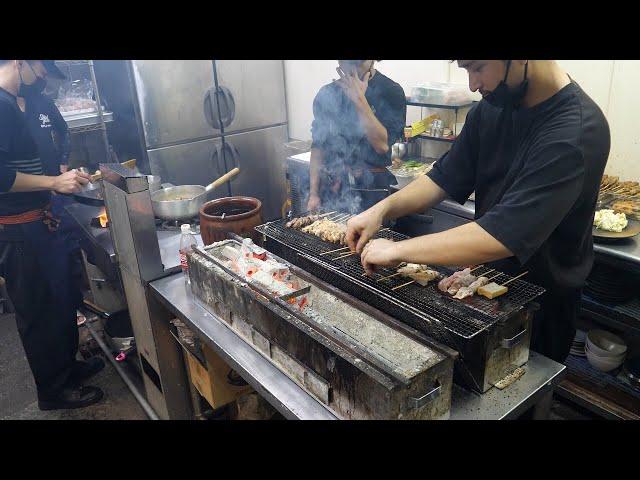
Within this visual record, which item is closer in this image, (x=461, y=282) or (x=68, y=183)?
(x=461, y=282)

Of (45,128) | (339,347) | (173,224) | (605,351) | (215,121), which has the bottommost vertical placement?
(605,351)

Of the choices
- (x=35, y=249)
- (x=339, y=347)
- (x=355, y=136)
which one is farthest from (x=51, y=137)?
(x=339, y=347)

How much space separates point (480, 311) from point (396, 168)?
10.6 ft

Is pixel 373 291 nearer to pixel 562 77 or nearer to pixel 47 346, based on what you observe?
pixel 562 77

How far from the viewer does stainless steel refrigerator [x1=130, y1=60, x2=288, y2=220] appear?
5.77 metres

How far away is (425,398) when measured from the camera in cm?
168

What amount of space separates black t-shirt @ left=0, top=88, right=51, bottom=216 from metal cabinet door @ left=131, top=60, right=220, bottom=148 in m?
2.19

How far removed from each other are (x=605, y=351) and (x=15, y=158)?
4.69m

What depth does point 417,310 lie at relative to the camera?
6.59ft

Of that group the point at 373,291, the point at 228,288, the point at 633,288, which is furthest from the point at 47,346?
the point at 633,288

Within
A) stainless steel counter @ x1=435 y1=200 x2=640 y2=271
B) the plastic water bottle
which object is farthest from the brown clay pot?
stainless steel counter @ x1=435 y1=200 x2=640 y2=271

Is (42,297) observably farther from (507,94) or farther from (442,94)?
(442,94)

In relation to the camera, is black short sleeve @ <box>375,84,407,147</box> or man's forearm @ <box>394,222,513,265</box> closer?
man's forearm @ <box>394,222,513,265</box>

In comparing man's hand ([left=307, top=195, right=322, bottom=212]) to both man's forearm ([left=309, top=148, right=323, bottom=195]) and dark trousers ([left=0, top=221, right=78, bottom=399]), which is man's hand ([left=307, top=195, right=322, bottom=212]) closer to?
man's forearm ([left=309, top=148, right=323, bottom=195])
